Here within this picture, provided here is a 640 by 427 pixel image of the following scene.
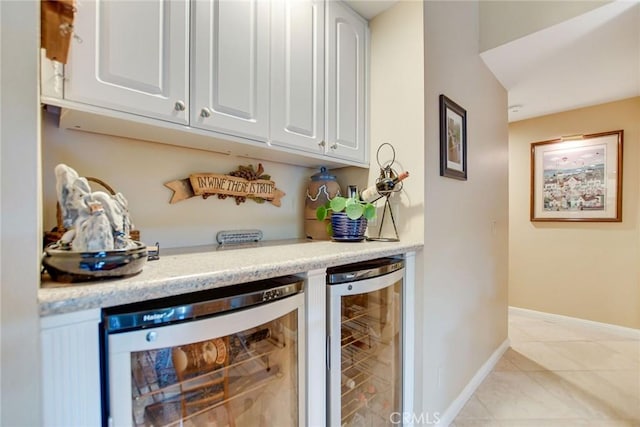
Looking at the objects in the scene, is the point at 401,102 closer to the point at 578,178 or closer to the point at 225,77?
the point at 225,77

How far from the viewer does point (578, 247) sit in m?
3.05

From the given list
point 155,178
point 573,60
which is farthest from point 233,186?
point 573,60

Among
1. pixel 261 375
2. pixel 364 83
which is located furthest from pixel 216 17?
pixel 261 375

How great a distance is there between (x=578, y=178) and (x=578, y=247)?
2.43 feet

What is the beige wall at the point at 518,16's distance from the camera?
67.1 inches

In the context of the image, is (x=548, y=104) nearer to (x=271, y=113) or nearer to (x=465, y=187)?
(x=465, y=187)

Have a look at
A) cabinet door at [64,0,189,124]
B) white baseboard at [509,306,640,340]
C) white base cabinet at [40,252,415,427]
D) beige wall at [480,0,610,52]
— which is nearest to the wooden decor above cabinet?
cabinet door at [64,0,189,124]

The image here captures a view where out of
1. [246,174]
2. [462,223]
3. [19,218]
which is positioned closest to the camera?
[19,218]

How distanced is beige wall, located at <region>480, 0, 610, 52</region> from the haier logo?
8.13 feet

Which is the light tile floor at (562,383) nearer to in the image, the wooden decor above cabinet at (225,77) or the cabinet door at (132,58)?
the wooden decor above cabinet at (225,77)

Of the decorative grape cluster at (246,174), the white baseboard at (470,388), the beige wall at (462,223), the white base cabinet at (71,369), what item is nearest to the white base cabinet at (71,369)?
the white base cabinet at (71,369)

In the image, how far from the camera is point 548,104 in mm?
2957

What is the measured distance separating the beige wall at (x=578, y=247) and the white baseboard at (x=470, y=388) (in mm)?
1173

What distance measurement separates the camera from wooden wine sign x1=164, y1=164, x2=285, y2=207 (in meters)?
1.27
